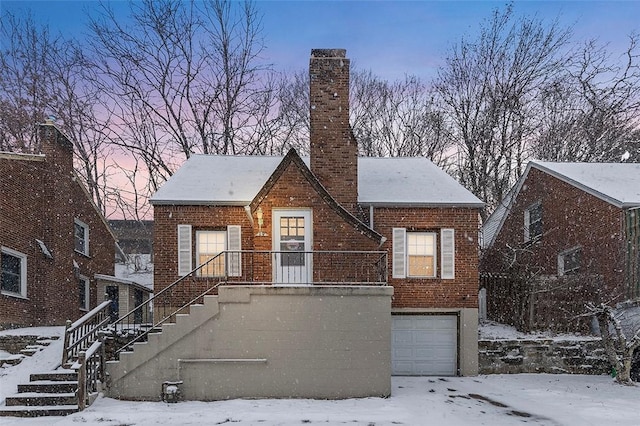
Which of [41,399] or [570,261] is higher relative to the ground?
[570,261]

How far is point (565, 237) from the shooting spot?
18.1 metres

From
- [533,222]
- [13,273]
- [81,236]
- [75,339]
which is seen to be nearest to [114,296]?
[81,236]

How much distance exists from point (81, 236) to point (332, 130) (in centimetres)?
1043

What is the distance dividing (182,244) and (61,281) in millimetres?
5522

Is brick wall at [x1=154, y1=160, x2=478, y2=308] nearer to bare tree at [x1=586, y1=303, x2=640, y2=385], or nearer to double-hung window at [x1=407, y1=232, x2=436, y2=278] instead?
double-hung window at [x1=407, y1=232, x2=436, y2=278]

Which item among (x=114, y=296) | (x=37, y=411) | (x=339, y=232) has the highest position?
(x=339, y=232)

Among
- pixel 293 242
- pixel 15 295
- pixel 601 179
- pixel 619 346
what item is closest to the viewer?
pixel 293 242

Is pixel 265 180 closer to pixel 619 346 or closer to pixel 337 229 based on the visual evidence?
pixel 337 229

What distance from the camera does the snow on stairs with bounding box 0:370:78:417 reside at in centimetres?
989

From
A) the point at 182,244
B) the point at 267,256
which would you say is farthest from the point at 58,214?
the point at 267,256

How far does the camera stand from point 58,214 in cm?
1695

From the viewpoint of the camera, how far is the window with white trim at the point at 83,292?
62.4 feet

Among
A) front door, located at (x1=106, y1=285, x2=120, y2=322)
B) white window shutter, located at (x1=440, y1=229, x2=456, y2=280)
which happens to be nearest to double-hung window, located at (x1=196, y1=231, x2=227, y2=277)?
white window shutter, located at (x1=440, y1=229, x2=456, y2=280)

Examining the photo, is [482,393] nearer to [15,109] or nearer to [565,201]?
[565,201]
